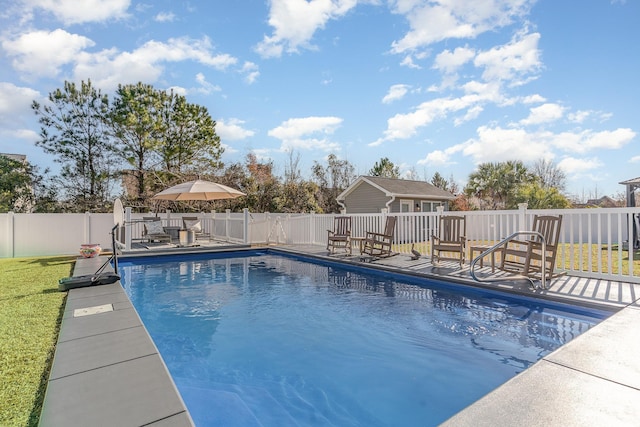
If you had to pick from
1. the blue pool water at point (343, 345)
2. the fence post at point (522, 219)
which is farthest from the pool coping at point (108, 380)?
the fence post at point (522, 219)

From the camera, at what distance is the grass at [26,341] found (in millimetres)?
2236

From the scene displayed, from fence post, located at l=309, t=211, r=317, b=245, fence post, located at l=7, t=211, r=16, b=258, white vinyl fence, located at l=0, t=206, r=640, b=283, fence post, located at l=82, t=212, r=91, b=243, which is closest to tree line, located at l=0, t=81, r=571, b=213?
fence post, located at l=7, t=211, r=16, b=258

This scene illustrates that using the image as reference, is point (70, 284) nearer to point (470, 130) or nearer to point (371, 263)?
point (371, 263)

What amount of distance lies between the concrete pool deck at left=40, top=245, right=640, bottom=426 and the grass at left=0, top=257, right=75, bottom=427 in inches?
4.8

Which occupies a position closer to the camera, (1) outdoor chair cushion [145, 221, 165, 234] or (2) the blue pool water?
(2) the blue pool water

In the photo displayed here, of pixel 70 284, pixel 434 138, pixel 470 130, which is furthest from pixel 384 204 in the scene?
pixel 70 284

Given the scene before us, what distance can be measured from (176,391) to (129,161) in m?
17.0

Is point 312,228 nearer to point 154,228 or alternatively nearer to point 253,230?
point 253,230

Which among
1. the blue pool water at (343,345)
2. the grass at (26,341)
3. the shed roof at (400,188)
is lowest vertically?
the blue pool water at (343,345)

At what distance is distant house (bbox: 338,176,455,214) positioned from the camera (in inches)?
663

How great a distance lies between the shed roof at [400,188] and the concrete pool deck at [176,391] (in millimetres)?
13067

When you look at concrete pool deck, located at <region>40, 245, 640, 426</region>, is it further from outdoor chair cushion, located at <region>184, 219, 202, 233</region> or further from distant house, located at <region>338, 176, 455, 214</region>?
distant house, located at <region>338, 176, 455, 214</region>

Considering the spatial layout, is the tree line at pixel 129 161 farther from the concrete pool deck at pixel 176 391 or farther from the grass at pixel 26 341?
the concrete pool deck at pixel 176 391

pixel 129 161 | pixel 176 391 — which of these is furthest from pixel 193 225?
pixel 176 391
